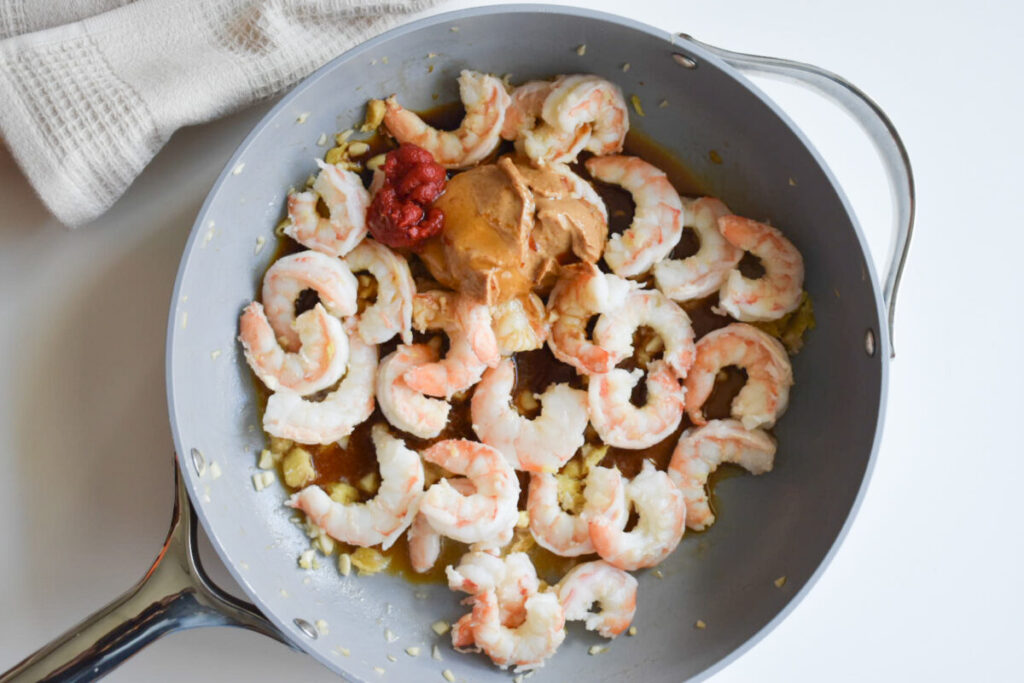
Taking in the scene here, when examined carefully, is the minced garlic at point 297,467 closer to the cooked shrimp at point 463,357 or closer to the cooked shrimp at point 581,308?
the cooked shrimp at point 463,357

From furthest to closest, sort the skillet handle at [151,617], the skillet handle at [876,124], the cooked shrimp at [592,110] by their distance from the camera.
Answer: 1. the cooked shrimp at [592,110]
2. the skillet handle at [876,124]
3. the skillet handle at [151,617]

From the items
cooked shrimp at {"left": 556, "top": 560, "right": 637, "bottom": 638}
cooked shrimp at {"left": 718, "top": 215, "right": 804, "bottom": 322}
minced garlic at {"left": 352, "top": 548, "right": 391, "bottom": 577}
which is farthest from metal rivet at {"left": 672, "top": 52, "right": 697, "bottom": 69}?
minced garlic at {"left": 352, "top": 548, "right": 391, "bottom": 577}

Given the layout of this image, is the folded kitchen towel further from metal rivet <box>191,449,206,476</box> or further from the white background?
metal rivet <box>191,449,206,476</box>

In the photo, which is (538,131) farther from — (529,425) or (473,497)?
(473,497)

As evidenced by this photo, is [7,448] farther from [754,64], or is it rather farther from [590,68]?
[754,64]

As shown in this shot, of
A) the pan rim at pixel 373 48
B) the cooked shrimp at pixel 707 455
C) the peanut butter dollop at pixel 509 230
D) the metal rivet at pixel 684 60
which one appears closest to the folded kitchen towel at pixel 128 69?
the pan rim at pixel 373 48
